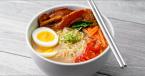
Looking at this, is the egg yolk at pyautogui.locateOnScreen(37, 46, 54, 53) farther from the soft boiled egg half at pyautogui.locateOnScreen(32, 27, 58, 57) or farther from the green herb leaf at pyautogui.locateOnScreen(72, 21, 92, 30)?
the green herb leaf at pyautogui.locateOnScreen(72, 21, 92, 30)

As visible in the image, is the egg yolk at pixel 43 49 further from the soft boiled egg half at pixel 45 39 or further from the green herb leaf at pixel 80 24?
the green herb leaf at pixel 80 24

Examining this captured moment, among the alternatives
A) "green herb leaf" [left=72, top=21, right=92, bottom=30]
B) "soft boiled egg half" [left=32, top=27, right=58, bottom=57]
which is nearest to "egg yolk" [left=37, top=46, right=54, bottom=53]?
"soft boiled egg half" [left=32, top=27, right=58, bottom=57]

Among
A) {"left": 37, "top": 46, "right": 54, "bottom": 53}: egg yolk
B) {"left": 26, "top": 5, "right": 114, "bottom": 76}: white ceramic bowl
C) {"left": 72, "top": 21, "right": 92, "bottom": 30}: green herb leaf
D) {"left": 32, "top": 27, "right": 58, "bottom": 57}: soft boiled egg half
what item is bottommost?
{"left": 26, "top": 5, "right": 114, "bottom": 76}: white ceramic bowl

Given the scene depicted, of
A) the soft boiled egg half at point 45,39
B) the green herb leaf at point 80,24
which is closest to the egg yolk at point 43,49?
the soft boiled egg half at point 45,39

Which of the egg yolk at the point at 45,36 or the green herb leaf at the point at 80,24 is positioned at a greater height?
the green herb leaf at the point at 80,24

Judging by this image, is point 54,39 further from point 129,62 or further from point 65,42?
point 129,62

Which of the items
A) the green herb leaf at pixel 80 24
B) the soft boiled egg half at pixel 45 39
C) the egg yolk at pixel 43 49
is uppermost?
the green herb leaf at pixel 80 24
